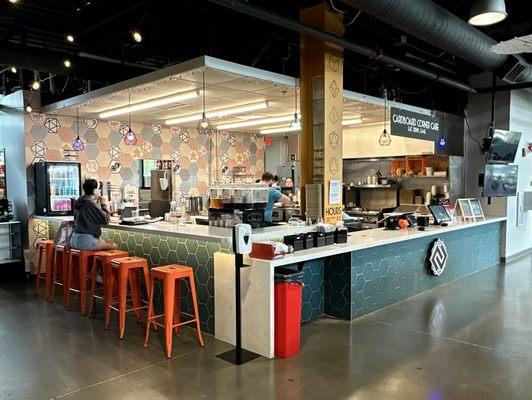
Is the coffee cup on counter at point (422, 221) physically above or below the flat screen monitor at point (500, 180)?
below

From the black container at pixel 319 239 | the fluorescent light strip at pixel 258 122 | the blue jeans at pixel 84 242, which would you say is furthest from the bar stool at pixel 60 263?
the fluorescent light strip at pixel 258 122

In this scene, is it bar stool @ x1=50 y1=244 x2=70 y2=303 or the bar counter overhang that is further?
bar stool @ x1=50 y1=244 x2=70 y2=303

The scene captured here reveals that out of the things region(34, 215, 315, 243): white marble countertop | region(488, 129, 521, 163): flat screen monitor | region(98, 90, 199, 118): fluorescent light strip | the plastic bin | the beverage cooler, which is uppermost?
region(98, 90, 199, 118): fluorescent light strip

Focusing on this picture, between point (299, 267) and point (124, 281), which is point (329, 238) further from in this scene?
point (124, 281)

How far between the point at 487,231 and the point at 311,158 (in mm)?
4263

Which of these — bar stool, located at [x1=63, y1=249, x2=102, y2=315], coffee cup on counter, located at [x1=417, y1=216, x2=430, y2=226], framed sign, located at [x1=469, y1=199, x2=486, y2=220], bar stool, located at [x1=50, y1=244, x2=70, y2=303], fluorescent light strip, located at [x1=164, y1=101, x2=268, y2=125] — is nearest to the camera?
bar stool, located at [x1=63, y1=249, x2=102, y2=315]

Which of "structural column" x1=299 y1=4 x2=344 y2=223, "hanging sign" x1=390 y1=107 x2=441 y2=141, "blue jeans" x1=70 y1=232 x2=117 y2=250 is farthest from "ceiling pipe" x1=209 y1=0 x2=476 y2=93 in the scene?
"blue jeans" x1=70 y1=232 x2=117 y2=250

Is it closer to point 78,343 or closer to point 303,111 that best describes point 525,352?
point 303,111

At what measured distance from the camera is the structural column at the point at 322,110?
5.43 metres

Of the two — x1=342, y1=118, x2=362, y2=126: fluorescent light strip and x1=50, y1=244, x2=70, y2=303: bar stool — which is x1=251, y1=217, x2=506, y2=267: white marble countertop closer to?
x1=50, y1=244, x2=70, y2=303: bar stool

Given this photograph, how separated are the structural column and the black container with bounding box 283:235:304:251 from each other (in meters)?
1.14

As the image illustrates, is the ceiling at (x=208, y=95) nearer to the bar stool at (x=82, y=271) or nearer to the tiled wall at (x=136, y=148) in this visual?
the tiled wall at (x=136, y=148)

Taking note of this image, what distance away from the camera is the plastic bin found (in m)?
3.91

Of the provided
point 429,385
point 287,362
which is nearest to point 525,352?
point 429,385
